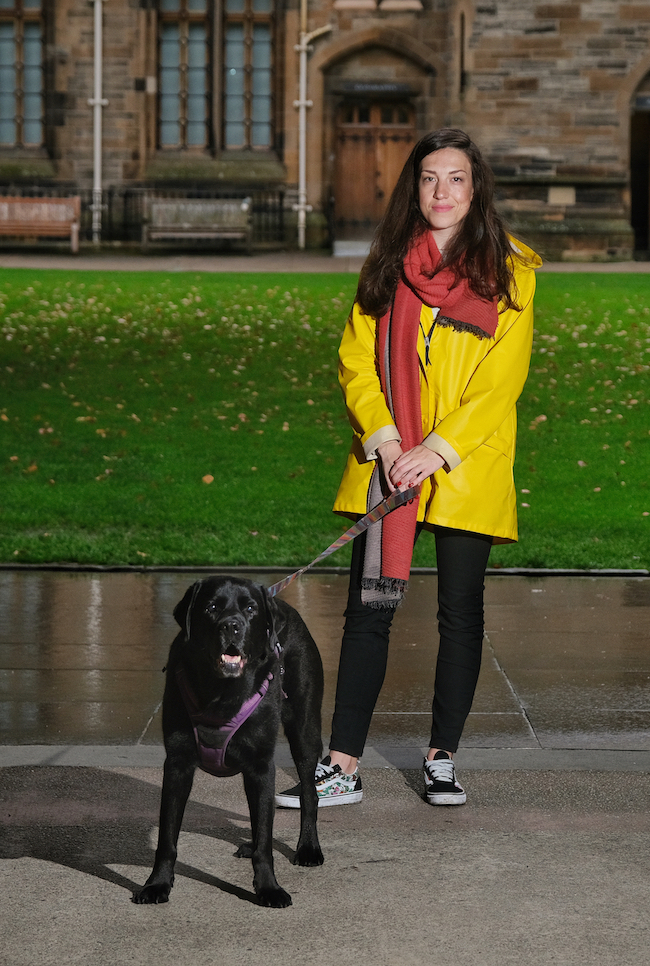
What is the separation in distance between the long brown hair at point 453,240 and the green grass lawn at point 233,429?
144 inches

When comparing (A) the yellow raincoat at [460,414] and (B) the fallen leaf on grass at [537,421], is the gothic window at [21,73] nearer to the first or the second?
(B) the fallen leaf on grass at [537,421]

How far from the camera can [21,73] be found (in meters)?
32.1

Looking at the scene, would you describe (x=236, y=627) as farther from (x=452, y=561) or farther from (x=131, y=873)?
(x=452, y=561)

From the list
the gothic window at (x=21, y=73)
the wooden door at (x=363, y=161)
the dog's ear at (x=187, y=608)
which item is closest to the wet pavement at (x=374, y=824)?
the dog's ear at (x=187, y=608)

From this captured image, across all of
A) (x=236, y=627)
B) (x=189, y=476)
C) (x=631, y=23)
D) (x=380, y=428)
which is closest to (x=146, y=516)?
(x=189, y=476)

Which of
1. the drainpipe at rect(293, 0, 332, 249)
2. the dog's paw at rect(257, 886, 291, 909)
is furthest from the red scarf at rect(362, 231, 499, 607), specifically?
the drainpipe at rect(293, 0, 332, 249)

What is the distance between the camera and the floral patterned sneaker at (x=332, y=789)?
14.8 feet

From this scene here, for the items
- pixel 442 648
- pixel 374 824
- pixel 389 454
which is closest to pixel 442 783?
pixel 374 824

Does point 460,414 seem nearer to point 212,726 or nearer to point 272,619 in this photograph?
point 272,619

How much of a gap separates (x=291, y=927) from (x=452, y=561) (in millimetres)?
1406

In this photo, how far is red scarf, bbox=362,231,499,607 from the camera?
4.47 meters

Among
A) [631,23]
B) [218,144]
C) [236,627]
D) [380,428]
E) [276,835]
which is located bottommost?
[276,835]

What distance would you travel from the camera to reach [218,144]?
31.5 metres

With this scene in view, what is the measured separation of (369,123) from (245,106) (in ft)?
9.06
